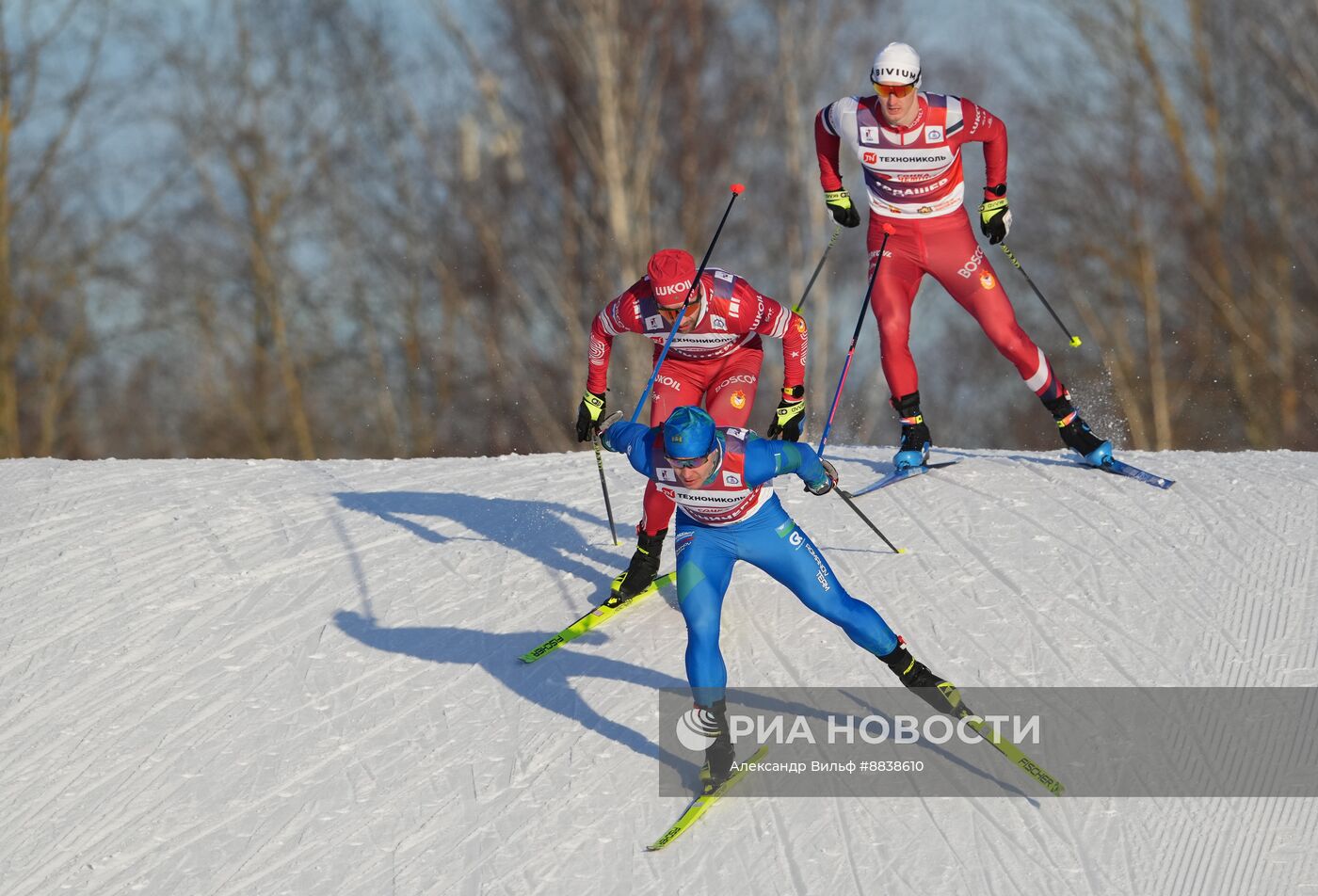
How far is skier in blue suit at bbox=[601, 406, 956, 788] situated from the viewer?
4875mm

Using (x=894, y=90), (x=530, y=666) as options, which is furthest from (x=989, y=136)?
(x=530, y=666)

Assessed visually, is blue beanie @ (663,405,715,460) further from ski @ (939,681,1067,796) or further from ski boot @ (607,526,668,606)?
ski boot @ (607,526,668,606)

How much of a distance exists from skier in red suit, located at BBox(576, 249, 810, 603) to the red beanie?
0.12 meters

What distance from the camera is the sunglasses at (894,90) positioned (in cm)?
643

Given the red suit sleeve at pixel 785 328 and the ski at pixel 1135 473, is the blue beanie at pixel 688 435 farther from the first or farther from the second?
the ski at pixel 1135 473

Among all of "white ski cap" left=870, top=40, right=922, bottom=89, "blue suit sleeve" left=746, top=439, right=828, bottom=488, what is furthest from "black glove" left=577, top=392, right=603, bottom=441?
"white ski cap" left=870, top=40, right=922, bottom=89

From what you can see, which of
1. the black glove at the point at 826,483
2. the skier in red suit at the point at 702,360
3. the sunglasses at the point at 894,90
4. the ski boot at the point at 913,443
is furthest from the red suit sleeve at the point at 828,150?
the black glove at the point at 826,483

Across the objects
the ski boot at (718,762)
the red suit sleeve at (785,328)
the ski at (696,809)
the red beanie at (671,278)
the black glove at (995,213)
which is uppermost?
the black glove at (995,213)

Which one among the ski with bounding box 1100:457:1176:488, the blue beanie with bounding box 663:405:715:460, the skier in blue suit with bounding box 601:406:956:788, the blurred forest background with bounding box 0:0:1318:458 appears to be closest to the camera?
the blue beanie with bounding box 663:405:715:460

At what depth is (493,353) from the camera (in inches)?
723

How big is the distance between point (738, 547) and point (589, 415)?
1.38 metres

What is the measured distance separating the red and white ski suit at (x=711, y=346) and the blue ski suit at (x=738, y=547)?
1047mm

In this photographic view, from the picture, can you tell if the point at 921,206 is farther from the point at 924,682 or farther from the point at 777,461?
the point at 924,682

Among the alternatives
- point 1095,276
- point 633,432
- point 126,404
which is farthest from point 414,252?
point 633,432
